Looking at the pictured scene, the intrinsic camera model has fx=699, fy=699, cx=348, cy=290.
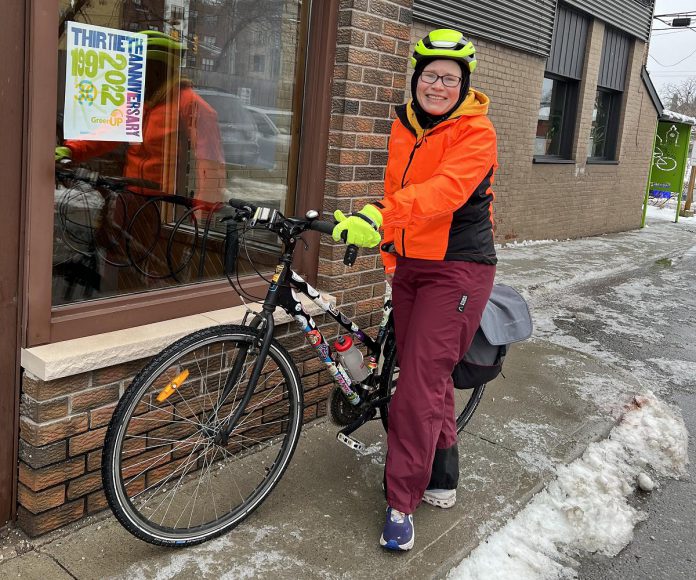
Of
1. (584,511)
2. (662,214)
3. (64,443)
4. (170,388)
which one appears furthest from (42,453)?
(662,214)

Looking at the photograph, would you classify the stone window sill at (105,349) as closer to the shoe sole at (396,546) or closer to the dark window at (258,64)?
the shoe sole at (396,546)

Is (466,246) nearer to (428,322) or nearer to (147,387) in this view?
(428,322)

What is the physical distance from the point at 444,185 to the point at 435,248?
313 mm

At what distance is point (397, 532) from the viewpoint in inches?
105

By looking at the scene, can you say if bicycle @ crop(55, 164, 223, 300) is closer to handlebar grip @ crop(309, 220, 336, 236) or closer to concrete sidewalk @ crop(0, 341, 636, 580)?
handlebar grip @ crop(309, 220, 336, 236)

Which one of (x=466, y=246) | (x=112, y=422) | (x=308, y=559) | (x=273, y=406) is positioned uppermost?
(x=466, y=246)

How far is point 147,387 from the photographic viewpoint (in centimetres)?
237

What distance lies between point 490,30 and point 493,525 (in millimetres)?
7409

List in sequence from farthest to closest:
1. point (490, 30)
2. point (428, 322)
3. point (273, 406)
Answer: point (490, 30), point (273, 406), point (428, 322)

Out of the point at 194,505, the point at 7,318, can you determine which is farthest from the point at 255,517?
the point at 7,318

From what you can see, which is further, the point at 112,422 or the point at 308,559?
the point at 308,559

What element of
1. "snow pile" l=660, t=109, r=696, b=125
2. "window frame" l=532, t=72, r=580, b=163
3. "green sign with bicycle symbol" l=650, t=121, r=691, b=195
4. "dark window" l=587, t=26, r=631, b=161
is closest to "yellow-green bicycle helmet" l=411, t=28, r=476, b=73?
"window frame" l=532, t=72, r=580, b=163

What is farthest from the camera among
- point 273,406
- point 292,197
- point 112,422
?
point 292,197

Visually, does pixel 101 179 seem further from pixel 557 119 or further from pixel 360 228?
pixel 557 119
